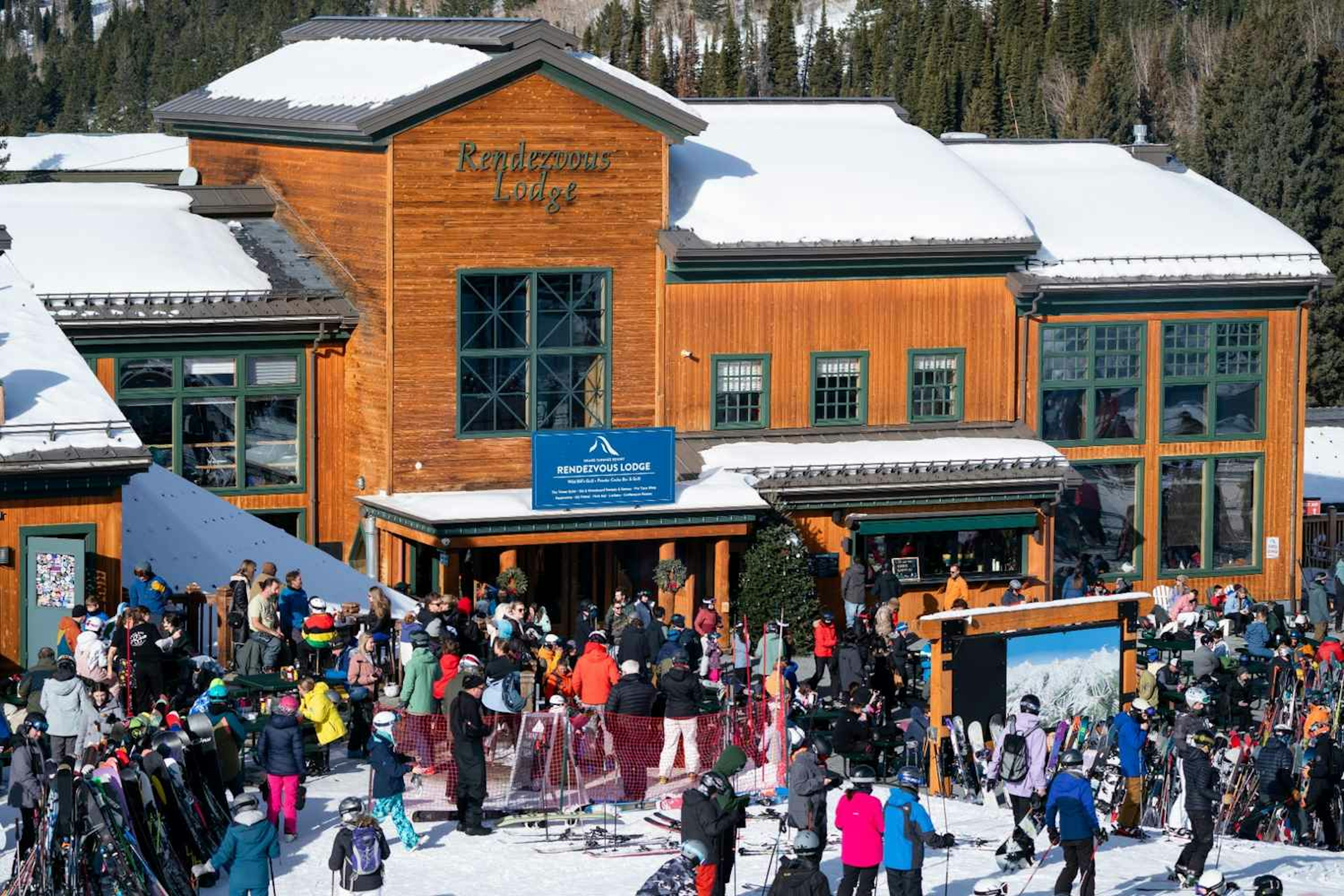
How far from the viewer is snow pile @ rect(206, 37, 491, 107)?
38375 millimetres

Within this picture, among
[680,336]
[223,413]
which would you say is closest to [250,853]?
[223,413]

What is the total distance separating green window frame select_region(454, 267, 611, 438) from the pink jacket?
1693 centimetres

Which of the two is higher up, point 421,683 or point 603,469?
point 603,469

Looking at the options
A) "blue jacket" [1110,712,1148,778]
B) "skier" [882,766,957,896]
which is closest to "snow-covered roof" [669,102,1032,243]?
"blue jacket" [1110,712,1148,778]

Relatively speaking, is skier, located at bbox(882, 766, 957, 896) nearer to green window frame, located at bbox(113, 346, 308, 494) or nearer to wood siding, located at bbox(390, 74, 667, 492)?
wood siding, located at bbox(390, 74, 667, 492)

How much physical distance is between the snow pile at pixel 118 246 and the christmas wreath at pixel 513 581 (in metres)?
6.09

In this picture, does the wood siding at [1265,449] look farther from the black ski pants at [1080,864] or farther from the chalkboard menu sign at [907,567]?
the black ski pants at [1080,864]

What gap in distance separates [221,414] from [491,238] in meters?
4.92

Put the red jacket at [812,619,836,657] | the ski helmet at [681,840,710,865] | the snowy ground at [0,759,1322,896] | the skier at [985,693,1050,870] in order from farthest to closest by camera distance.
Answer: the red jacket at [812,619,836,657] < the skier at [985,693,1050,870] < the snowy ground at [0,759,1322,896] < the ski helmet at [681,840,710,865]

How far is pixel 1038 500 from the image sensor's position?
40719mm

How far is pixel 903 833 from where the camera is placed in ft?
71.7

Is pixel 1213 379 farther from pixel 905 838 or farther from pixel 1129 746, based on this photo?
pixel 905 838

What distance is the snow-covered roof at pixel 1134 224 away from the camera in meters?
42.4

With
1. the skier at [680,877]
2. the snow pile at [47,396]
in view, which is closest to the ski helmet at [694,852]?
the skier at [680,877]
